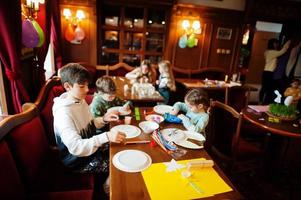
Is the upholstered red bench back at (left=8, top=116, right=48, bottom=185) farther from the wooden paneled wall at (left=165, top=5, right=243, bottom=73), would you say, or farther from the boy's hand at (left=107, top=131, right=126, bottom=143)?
the wooden paneled wall at (left=165, top=5, right=243, bottom=73)

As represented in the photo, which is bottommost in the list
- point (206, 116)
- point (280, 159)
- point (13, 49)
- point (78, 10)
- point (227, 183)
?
point (280, 159)

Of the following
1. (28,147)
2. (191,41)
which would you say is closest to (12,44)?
(28,147)

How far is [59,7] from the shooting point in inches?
163

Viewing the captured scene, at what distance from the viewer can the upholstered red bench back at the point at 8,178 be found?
90 cm

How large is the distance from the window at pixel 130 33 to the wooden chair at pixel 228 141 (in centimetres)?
327

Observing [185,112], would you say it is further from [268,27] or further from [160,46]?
[268,27]

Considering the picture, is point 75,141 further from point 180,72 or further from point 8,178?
point 180,72

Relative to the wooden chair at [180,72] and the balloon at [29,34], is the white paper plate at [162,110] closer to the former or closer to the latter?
the balloon at [29,34]

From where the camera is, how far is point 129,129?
149 cm

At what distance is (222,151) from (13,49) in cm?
221

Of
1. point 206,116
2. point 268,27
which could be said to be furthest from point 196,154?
point 268,27

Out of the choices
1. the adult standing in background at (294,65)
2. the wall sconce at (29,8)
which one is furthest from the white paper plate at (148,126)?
the adult standing in background at (294,65)

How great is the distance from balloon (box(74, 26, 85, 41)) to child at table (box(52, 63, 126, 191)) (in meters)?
3.27

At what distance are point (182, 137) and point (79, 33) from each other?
12.5 ft
